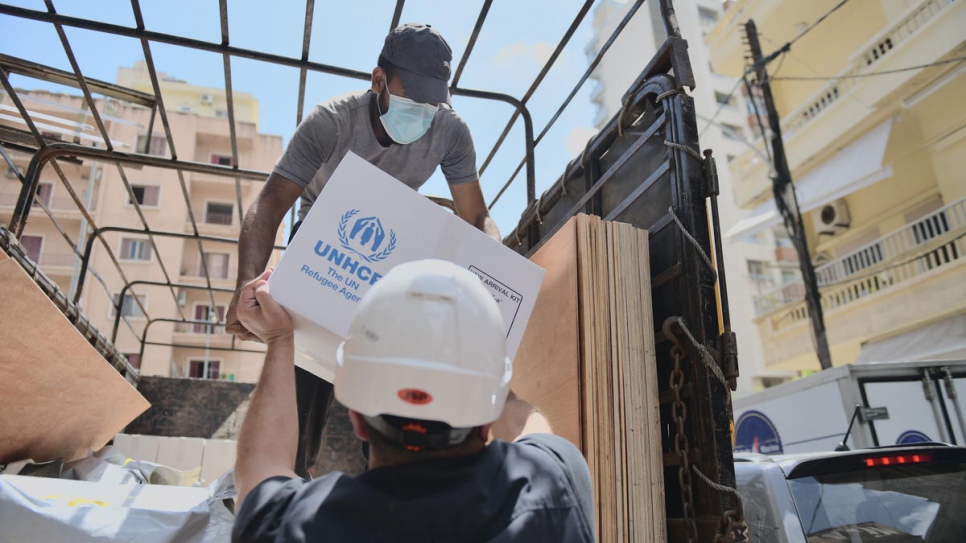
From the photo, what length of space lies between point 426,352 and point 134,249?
33540mm

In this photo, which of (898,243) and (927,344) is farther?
(898,243)

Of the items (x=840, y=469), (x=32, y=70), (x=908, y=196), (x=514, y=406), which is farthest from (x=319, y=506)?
(x=908, y=196)

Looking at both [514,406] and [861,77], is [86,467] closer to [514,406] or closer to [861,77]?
[514,406]

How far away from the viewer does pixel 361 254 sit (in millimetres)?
1985

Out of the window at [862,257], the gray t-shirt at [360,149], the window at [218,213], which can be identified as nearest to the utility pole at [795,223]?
the window at [862,257]

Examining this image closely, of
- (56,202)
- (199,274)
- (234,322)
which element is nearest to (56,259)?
(56,202)

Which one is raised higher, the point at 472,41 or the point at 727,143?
the point at 727,143

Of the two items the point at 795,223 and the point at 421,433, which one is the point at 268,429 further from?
the point at 795,223

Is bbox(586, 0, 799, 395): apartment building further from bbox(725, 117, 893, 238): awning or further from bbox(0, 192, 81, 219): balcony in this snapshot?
bbox(0, 192, 81, 219): balcony

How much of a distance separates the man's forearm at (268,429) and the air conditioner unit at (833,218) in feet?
56.8

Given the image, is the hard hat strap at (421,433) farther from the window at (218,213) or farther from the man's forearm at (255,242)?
the window at (218,213)

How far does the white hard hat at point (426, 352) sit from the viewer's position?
118cm

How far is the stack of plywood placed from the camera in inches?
77.2

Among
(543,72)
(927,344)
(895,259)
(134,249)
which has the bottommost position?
(543,72)
